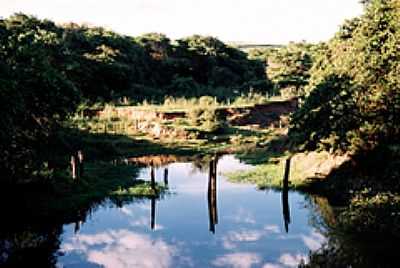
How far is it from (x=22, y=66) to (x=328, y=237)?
16368mm

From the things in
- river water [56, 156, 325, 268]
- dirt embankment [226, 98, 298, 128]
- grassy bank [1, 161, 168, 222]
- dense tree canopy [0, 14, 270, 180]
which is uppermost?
dense tree canopy [0, 14, 270, 180]

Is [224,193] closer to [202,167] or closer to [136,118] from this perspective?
[202,167]

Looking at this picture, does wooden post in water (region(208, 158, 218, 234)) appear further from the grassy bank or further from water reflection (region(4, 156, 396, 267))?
the grassy bank

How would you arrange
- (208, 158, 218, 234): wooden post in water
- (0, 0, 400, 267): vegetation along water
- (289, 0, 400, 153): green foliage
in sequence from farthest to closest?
(289, 0, 400, 153): green foliage < (208, 158, 218, 234): wooden post in water < (0, 0, 400, 267): vegetation along water

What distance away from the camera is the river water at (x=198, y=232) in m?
20.2

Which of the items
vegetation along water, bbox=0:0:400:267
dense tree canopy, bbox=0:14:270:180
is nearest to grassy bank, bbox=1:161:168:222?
vegetation along water, bbox=0:0:400:267

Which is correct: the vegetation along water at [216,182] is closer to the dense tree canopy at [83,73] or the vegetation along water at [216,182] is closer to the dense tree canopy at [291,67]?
the dense tree canopy at [83,73]

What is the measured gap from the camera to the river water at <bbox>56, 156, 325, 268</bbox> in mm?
20203

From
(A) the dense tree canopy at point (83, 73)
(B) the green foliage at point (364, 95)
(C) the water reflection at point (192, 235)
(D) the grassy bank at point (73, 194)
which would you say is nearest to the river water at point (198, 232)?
(C) the water reflection at point (192, 235)

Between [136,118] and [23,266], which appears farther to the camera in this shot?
[136,118]

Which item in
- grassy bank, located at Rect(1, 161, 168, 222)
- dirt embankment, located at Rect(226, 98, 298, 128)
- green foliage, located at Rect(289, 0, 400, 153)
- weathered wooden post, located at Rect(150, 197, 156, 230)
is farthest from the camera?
dirt embankment, located at Rect(226, 98, 298, 128)

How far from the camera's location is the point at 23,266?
17797mm

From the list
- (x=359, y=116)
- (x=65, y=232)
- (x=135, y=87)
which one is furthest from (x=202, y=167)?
(x=135, y=87)

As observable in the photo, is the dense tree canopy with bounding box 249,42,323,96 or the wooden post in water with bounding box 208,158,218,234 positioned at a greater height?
the dense tree canopy with bounding box 249,42,323,96
